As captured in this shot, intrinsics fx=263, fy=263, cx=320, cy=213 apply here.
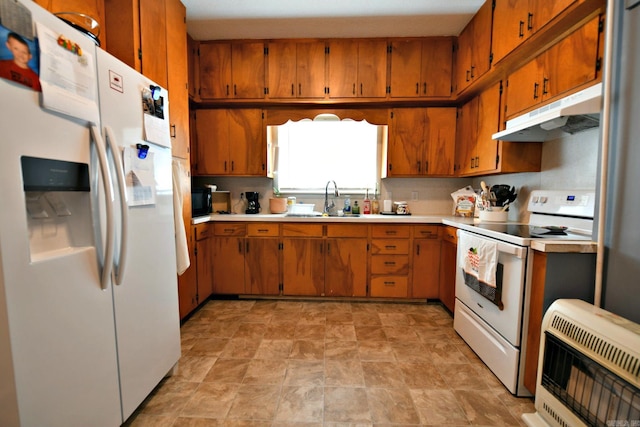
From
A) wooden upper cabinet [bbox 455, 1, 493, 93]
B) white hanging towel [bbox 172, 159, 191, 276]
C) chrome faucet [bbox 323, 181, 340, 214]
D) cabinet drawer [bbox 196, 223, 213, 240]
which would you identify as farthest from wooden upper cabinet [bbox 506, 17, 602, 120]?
cabinet drawer [bbox 196, 223, 213, 240]

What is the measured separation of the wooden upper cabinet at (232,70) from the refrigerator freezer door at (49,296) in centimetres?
198

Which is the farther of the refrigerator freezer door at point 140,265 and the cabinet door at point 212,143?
the cabinet door at point 212,143

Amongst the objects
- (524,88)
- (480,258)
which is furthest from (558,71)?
(480,258)

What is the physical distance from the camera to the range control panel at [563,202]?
169cm

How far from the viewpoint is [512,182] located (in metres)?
2.50

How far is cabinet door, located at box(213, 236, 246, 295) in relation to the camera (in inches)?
111

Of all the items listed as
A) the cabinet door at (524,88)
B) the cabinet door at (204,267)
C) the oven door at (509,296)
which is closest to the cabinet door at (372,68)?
the cabinet door at (524,88)

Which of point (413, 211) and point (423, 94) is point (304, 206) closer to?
point (413, 211)

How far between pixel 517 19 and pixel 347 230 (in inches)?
83.2

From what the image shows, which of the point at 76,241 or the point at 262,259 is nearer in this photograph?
the point at 76,241

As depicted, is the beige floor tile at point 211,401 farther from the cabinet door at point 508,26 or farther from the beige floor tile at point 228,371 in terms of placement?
the cabinet door at point 508,26

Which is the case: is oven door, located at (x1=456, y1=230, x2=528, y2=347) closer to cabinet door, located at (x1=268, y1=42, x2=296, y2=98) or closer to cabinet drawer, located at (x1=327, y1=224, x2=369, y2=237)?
cabinet drawer, located at (x1=327, y1=224, x2=369, y2=237)

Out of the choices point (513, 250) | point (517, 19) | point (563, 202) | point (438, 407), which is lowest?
point (438, 407)

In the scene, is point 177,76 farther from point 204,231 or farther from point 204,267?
point 204,267
